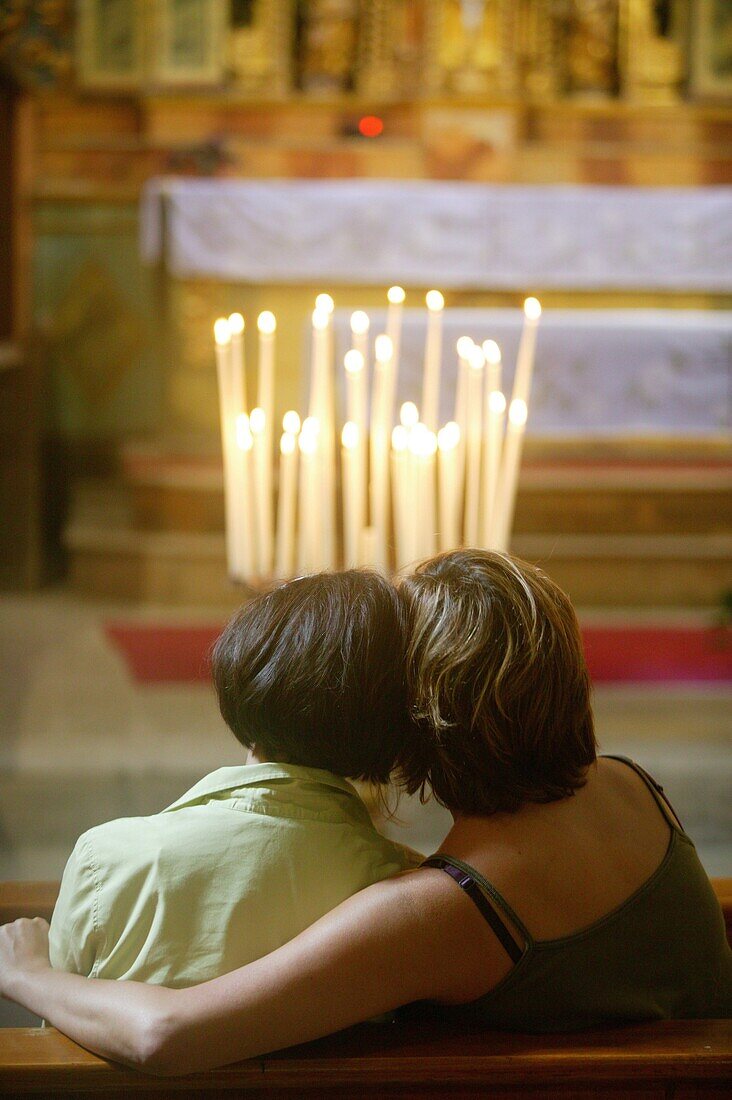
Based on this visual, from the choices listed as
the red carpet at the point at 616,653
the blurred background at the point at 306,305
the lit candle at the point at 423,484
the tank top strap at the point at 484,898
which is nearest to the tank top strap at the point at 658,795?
the tank top strap at the point at 484,898

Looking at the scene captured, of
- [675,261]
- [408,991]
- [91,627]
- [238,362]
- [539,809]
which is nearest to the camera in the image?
[408,991]

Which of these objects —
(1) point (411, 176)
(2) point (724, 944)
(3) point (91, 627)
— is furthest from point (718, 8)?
(2) point (724, 944)

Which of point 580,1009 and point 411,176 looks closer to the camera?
point 580,1009

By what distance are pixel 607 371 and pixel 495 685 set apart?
13.5ft

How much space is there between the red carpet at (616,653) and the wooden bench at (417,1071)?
2.71 meters

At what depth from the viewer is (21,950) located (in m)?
1.26

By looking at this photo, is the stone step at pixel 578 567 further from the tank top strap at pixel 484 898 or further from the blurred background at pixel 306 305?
the tank top strap at pixel 484 898

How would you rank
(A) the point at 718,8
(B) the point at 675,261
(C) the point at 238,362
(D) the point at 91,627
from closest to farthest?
(C) the point at 238,362, (D) the point at 91,627, (B) the point at 675,261, (A) the point at 718,8

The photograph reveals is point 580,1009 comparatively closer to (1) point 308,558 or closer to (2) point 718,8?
(1) point 308,558

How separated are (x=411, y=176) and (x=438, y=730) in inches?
243

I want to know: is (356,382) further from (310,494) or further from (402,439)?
(310,494)

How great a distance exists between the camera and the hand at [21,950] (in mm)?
1223

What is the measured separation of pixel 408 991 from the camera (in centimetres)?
111

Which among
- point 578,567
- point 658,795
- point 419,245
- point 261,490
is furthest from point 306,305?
point 658,795
